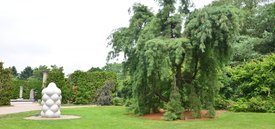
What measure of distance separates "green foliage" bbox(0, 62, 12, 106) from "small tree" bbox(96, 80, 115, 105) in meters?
6.30

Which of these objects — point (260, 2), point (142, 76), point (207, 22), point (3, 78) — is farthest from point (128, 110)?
point (260, 2)

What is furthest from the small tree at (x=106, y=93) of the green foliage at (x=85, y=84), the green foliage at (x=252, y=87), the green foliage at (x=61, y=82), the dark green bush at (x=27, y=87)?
the dark green bush at (x=27, y=87)

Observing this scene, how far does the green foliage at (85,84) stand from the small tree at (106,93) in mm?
1872

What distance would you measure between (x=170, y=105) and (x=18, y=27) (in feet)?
32.1

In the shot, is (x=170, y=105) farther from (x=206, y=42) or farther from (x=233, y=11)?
(x=233, y=11)

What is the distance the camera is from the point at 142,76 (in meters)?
14.7

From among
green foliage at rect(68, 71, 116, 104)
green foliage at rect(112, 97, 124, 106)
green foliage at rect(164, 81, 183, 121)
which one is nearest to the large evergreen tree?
green foliage at rect(164, 81, 183, 121)

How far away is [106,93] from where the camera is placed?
980 inches

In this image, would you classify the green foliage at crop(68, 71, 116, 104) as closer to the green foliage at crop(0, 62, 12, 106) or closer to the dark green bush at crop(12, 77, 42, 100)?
the green foliage at crop(0, 62, 12, 106)

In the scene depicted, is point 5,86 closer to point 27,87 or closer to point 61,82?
point 61,82

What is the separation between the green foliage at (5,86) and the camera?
80.8 ft

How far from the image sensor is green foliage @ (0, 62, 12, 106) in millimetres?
24638

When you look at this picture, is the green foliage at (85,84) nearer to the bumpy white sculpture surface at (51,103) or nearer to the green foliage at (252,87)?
the green foliage at (252,87)

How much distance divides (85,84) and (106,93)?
11.3 feet
